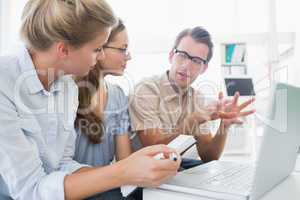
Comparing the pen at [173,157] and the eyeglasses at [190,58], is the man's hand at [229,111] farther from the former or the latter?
the pen at [173,157]

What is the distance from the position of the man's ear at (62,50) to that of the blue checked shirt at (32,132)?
2.9 inches

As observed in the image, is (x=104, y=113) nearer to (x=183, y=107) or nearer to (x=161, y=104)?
(x=161, y=104)

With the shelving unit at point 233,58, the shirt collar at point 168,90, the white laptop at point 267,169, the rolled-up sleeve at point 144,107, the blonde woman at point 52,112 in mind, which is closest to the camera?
the white laptop at point 267,169

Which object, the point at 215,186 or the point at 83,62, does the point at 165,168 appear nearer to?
the point at 215,186

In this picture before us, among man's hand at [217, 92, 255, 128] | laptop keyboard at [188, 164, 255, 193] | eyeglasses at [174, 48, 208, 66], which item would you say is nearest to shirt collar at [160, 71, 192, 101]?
eyeglasses at [174, 48, 208, 66]

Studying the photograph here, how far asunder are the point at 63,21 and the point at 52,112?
24cm

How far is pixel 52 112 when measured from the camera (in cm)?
82

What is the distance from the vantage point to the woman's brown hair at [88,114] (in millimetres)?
1059

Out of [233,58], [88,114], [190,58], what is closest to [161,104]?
[190,58]

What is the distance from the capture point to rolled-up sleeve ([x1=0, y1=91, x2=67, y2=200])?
663 mm

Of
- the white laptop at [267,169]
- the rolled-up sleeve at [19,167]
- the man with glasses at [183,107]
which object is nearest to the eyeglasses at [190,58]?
the man with glasses at [183,107]

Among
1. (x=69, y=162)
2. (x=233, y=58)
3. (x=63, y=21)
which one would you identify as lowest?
(x=69, y=162)

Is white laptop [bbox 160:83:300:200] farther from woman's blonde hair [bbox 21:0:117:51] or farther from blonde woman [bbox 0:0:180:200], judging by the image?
woman's blonde hair [bbox 21:0:117:51]

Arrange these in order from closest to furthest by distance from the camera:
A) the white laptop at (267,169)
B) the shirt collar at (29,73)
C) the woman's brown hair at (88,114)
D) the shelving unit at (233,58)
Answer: the white laptop at (267,169) < the shirt collar at (29,73) < the woman's brown hair at (88,114) < the shelving unit at (233,58)
